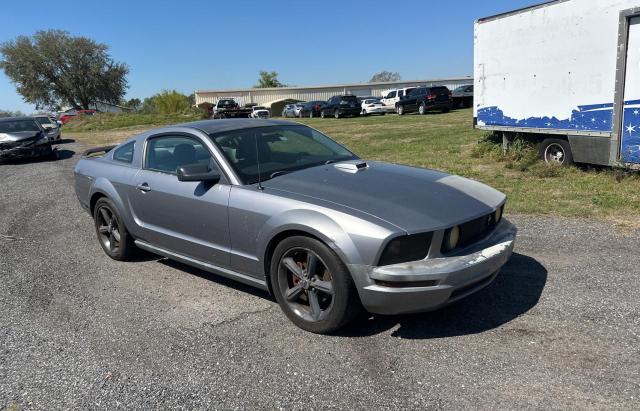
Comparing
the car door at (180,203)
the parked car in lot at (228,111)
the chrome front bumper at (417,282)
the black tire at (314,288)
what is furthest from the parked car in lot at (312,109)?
the chrome front bumper at (417,282)

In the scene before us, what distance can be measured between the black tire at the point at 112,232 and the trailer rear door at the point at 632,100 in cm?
727

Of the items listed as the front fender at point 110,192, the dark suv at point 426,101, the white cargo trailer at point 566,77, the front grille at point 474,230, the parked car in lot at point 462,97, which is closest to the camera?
the front grille at point 474,230

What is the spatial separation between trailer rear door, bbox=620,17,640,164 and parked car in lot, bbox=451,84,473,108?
24.0 meters

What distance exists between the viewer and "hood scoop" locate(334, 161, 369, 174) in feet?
14.0

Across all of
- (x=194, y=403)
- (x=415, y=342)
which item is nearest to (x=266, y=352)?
(x=194, y=403)

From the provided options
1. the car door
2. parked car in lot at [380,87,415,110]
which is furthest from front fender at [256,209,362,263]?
parked car in lot at [380,87,415,110]

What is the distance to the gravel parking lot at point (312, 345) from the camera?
293 cm

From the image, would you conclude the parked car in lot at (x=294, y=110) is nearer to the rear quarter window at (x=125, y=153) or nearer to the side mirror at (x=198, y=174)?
the rear quarter window at (x=125, y=153)

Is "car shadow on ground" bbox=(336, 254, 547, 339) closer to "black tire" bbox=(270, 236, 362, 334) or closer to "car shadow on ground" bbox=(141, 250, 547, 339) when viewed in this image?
"car shadow on ground" bbox=(141, 250, 547, 339)

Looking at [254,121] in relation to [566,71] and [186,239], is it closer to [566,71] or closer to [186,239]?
[186,239]

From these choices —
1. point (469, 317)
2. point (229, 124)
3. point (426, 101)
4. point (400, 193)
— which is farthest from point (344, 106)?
point (469, 317)

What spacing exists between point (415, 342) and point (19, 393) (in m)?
2.51

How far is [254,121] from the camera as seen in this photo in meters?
5.07

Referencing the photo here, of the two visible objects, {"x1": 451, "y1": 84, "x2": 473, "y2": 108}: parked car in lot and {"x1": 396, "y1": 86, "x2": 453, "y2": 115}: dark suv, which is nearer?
{"x1": 396, "y1": 86, "x2": 453, "y2": 115}: dark suv
